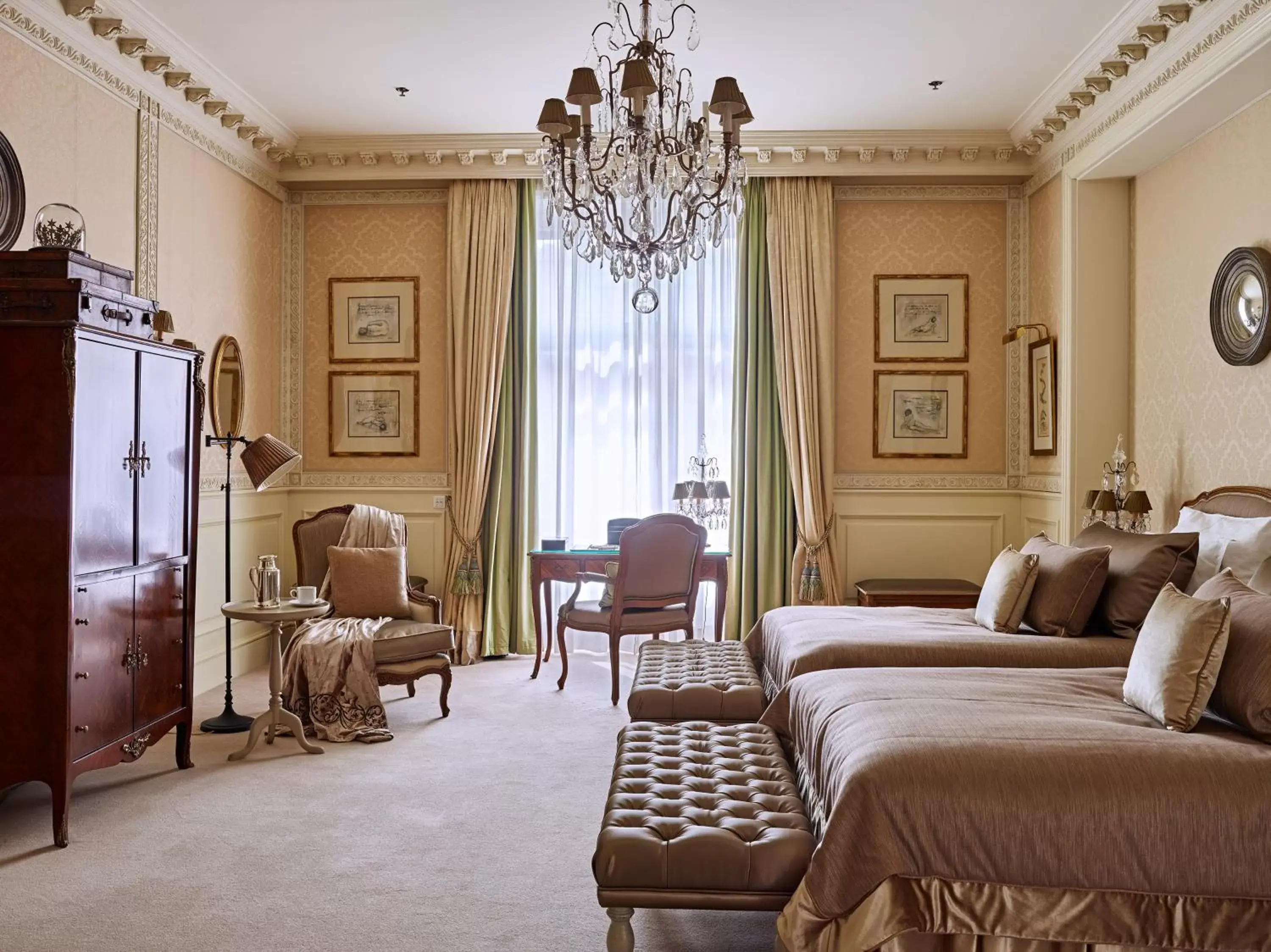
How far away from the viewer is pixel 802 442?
22.4 feet

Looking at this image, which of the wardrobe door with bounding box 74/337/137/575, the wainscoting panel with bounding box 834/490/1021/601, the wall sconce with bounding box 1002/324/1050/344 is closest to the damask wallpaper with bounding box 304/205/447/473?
the wainscoting panel with bounding box 834/490/1021/601

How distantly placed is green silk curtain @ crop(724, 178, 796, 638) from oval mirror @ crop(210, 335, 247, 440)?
3221 millimetres

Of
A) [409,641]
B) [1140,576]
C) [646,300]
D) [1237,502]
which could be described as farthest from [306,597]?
[1237,502]

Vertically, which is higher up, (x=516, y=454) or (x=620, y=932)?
(x=516, y=454)

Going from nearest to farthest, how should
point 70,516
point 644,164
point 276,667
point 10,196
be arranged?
point 70,516, point 644,164, point 10,196, point 276,667

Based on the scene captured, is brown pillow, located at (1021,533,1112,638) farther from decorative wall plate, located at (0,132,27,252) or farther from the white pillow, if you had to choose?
decorative wall plate, located at (0,132,27,252)

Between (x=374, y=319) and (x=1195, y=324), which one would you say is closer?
(x=1195, y=324)

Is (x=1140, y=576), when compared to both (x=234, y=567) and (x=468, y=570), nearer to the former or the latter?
(x=468, y=570)

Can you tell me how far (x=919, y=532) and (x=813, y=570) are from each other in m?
0.84

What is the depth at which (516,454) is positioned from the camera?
7.07m

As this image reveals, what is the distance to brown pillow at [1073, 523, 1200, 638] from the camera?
4.05m

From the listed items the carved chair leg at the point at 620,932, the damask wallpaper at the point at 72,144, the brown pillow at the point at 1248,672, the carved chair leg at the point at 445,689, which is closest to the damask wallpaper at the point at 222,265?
the damask wallpaper at the point at 72,144

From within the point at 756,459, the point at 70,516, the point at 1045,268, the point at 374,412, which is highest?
the point at 1045,268

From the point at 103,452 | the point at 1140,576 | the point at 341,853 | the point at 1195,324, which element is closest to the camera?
the point at 341,853
